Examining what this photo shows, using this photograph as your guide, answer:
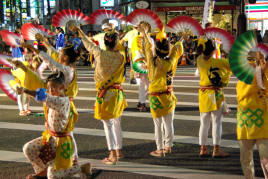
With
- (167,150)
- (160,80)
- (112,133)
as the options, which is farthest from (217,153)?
Answer: (112,133)

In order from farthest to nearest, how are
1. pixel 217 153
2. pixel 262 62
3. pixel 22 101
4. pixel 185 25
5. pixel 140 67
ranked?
pixel 22 101 < pixel 140 67 < pixel 185 25 < pixel 217 153 < pixel 262 62

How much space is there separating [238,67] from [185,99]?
7.56 m

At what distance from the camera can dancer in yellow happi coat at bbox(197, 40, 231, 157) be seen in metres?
6.29

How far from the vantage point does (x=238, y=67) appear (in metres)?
4.47

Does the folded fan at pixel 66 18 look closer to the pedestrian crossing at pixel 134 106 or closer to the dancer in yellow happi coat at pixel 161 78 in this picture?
the dancer in yellow happi coat at pixel 161 78

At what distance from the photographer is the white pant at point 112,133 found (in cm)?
621

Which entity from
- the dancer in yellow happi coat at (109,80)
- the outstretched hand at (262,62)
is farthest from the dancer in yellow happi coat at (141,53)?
the outstretched hand at (262,62)

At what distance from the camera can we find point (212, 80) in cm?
632

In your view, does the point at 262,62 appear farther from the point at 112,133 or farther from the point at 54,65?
the point at 112,133

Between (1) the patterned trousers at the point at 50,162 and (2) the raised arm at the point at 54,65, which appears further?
(2) the raised arm at the point at 54,65

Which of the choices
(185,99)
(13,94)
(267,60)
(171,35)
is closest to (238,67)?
(267,60)

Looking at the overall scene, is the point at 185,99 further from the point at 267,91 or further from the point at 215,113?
the point at 267,91

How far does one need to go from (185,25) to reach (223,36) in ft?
2.49

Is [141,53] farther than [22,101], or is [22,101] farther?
[22,101]
